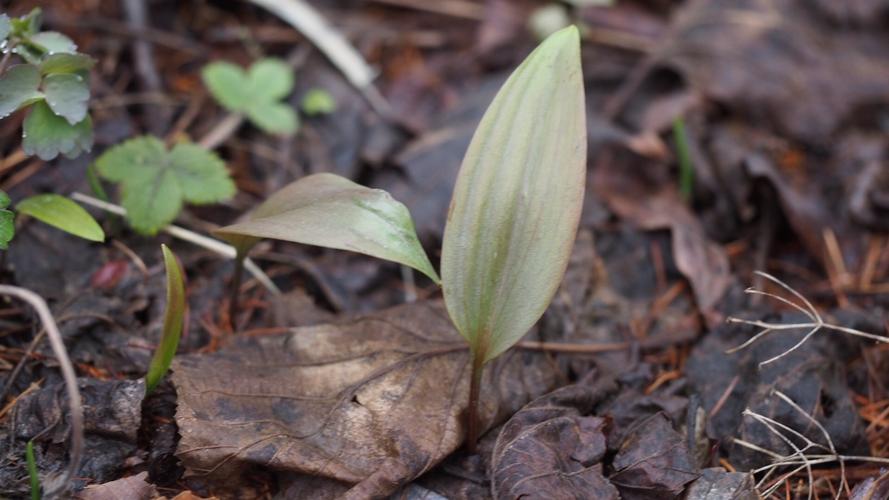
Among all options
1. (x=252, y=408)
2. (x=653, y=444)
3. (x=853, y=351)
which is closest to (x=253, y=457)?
(x=252, y=408)

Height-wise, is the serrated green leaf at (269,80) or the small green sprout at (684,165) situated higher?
the serrated green leaf at (269,80)

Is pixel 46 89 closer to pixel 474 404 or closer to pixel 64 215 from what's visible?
pixel 64 215

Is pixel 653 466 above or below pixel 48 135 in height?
below

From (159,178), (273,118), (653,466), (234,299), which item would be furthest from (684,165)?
(159,178)

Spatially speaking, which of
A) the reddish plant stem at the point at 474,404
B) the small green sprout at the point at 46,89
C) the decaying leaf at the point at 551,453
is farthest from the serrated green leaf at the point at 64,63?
the decaying leaf at the point at 551,453

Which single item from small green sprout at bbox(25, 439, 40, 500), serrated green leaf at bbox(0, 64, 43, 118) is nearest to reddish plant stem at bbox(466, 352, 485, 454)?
small green sprout at bbox(25, 439, 40, 500)

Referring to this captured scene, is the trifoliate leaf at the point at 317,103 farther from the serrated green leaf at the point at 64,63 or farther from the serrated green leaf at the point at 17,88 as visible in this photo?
the serrated green leaf at the point at 17,88

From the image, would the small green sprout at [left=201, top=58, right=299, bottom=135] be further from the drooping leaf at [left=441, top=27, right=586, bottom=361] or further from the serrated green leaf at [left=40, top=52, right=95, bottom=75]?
the drooping leaf at [left=441, top=27, right=586, bottom=361]
